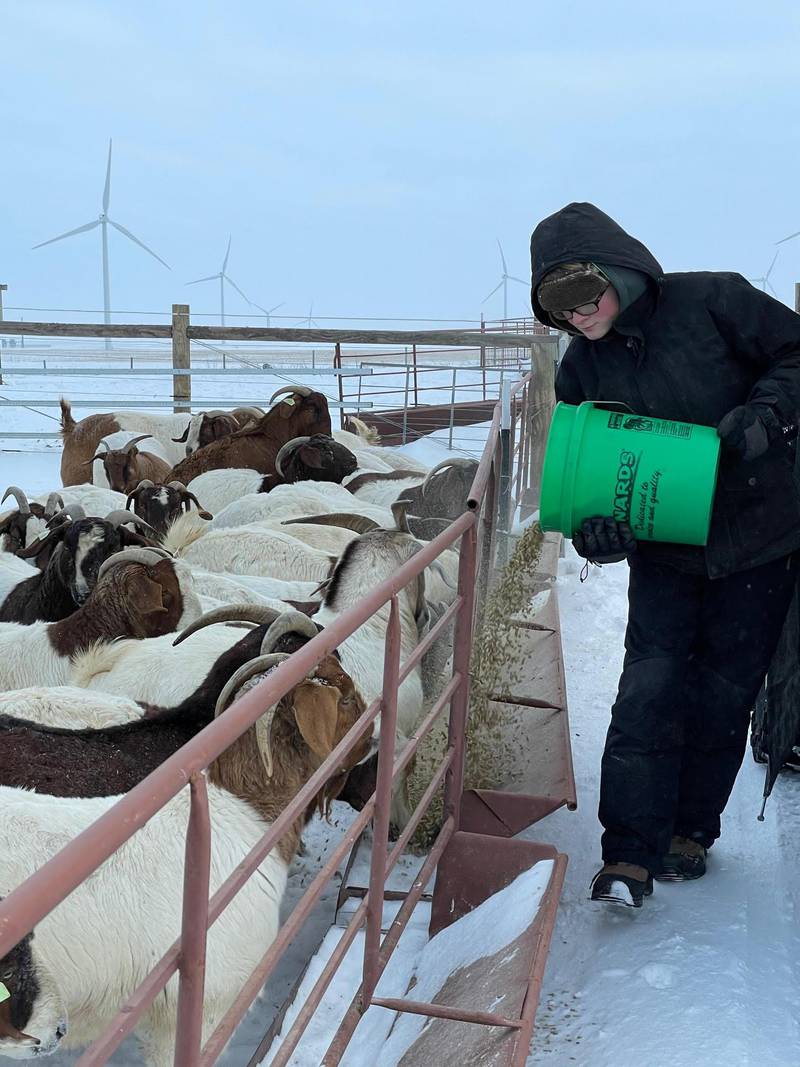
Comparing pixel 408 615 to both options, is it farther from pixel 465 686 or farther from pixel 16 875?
pixel 16 875

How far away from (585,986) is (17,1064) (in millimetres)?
1597

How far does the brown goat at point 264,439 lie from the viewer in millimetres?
8297

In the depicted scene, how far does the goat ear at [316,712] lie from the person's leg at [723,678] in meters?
1.20

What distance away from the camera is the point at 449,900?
128 inches

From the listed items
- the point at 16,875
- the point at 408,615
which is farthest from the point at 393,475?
the point at 16,875

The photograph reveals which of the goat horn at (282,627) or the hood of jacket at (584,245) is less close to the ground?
the hood of jacket at (584,245)

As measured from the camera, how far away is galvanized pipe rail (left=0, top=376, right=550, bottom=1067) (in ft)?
3.56

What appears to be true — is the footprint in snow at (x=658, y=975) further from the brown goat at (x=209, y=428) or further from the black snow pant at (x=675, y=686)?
the brown goat at (x=209, y=428)

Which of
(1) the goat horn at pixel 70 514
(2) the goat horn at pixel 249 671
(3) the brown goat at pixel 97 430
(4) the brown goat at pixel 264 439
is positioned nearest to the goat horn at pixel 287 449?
(4) the brown goat at pixel 264 439

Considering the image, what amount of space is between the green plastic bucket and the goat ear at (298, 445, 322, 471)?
477 centimetres

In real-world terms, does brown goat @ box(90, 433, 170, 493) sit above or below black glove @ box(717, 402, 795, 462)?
below

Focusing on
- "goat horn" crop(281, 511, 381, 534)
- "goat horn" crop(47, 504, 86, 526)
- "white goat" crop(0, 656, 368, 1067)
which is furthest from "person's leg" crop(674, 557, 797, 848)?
"goat horn" crop(47, 504, 86, 526)

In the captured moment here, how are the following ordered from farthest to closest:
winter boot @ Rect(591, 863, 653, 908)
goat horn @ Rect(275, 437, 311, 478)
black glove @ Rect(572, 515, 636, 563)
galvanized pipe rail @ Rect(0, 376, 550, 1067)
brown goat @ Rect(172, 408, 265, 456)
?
brown goat @ Rect(172, 408, 265, 456)
goat horn @ Rect(275, 437, 311, 478)
winter boot @ Rect(591, 863, 653, 908)
black glove @ Rect(572, 515, 636, 563)
galvanized pipe rail @ Rect(0, 376, 550, 1067)

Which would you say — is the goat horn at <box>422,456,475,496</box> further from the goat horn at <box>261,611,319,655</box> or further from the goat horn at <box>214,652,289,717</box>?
the goat horn at <box>214,652,289,717</box>
